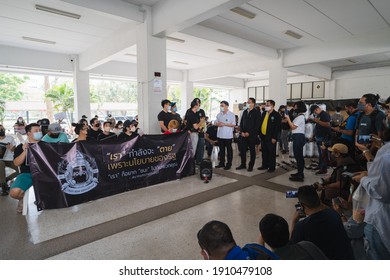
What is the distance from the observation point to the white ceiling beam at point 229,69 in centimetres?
905

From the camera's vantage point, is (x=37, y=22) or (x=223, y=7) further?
(x=37, y=22)

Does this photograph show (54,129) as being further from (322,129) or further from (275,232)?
(322,129)

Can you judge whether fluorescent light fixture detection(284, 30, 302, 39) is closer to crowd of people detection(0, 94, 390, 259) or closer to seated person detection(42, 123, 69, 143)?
crowd of people detection(0, 94, 390, 259)

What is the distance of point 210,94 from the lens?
22.5m

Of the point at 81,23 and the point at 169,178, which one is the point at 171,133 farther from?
the point at 81,23

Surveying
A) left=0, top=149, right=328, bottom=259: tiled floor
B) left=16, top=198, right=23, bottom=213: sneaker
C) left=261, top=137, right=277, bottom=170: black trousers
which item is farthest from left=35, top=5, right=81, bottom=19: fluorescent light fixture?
left=261, top=137, right=277, bottom=170: black trousers

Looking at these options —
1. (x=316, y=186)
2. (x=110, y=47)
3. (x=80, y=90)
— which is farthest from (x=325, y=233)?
(x=80, y=90)

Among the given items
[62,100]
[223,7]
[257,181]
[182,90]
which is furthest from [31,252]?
[62,100]

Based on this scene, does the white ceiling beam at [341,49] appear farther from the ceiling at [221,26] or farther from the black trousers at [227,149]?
the black trousers at [227,149]

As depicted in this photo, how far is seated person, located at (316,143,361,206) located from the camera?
251cm

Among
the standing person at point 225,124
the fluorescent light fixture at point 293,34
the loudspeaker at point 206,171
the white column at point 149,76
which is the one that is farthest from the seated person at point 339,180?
the fluorescent light fixture at point 293,34

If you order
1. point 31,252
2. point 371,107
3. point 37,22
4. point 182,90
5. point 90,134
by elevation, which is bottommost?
point 31,252

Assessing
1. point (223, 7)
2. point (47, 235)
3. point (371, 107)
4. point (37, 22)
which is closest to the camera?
point (47, 235)

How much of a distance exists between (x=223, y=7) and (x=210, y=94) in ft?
62.5
